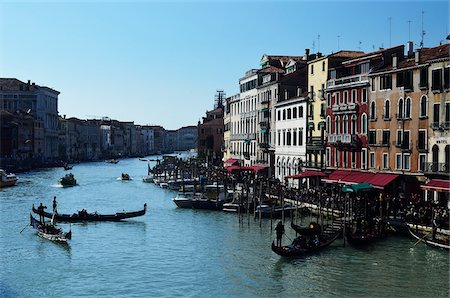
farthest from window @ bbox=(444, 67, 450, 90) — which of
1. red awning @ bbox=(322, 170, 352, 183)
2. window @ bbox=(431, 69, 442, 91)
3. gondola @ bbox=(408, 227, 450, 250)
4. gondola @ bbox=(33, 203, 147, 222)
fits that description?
gondola @ bbox=(33, 203, 147, 222)

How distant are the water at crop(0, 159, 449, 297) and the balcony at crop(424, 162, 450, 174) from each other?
12.1 ft

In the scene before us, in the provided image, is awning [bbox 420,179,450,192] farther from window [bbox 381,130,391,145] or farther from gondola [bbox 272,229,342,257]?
gondola [bbox 272,229,342,257]

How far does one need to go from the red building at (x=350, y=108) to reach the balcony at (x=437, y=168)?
542 centimetres

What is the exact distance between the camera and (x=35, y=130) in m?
90.0

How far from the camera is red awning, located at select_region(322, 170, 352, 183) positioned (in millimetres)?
33125

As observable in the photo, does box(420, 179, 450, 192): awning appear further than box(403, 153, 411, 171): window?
No

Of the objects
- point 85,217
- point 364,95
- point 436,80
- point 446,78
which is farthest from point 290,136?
point 446,78

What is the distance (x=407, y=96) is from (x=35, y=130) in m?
70.8

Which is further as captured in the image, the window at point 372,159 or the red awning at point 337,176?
the red awning at point 337,176

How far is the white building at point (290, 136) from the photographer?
40.2 meters

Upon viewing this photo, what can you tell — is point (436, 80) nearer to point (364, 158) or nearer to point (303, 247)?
point (364, 158)

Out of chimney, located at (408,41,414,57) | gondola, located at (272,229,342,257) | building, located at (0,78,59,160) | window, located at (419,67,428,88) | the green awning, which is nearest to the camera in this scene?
gondola, located at (272,229,342,257)

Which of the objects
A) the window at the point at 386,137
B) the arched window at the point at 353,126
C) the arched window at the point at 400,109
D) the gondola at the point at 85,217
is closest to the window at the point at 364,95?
the arched window at the point at 353,126

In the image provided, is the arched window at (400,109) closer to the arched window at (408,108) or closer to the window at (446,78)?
the arched window at (408,108)
